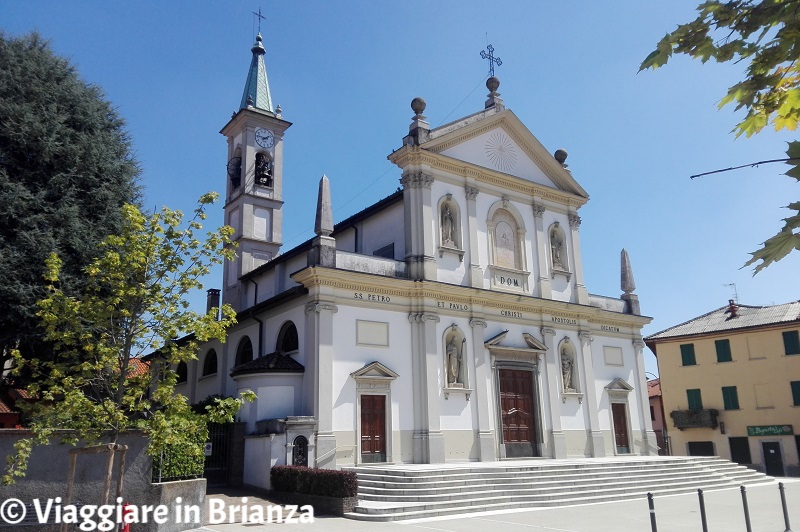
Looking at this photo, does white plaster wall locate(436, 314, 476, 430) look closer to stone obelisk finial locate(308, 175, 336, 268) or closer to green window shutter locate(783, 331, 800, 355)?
stone obelisk finial locate(308, 175, 336, 268)

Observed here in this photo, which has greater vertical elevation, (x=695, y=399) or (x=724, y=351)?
(x=724, y=351)

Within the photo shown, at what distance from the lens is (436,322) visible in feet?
77.1

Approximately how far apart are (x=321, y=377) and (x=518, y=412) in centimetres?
882

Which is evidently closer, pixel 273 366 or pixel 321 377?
pixel 321 377

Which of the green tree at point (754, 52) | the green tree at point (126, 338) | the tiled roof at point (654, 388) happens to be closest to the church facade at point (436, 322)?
the green tree at point (126, 338)

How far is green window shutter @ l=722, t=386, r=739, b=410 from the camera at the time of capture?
3548cm

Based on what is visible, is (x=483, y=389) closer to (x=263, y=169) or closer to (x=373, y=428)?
(x=373, y=428)

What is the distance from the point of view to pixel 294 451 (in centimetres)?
1931

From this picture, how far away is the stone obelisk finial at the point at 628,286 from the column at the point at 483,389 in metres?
9.61

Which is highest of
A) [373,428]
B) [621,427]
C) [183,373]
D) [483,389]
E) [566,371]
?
[183,373]

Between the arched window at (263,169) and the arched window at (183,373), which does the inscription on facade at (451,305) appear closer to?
the arched window at (263,169)

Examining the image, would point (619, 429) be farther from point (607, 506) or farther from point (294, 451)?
point (294, 451)

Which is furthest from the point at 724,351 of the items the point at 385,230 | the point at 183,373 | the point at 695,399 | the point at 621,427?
the point at 183,373

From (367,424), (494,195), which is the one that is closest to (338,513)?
(367,424)
